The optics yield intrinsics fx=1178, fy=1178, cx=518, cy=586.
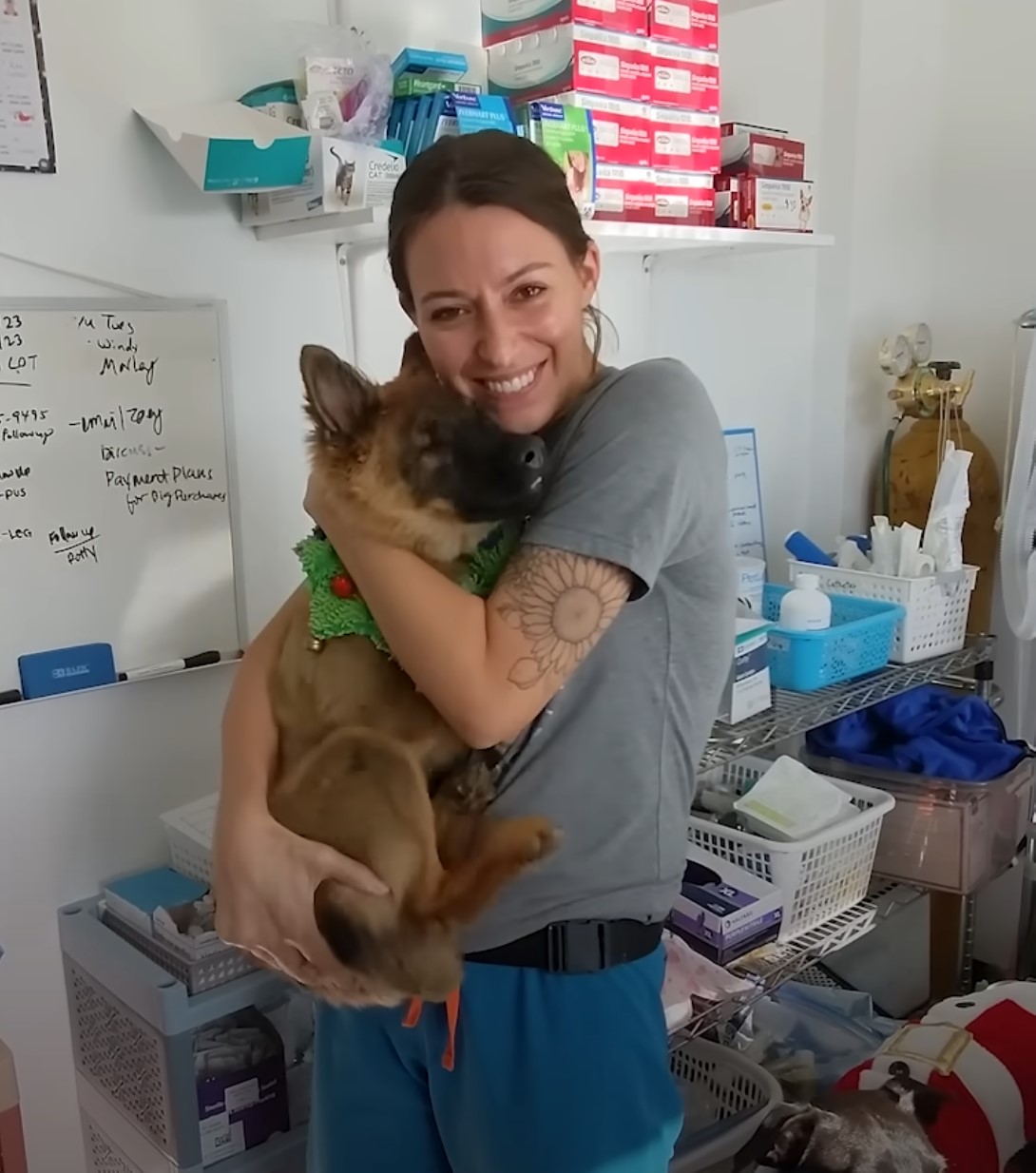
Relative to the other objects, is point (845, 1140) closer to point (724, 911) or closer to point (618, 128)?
point (724, 911)

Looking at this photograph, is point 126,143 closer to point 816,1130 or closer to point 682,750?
point 682,750

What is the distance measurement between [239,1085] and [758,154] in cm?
159

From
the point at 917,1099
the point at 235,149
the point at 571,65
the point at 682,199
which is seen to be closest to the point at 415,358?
the point at 235,149

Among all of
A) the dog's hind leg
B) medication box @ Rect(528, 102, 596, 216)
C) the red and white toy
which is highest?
medication box @ Rect(528, 102, 596, 216)

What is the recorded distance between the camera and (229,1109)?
142 centimetres

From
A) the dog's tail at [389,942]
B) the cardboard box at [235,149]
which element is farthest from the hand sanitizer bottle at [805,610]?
the dog's tail at [389,942]

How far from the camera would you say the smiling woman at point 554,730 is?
0.95 m

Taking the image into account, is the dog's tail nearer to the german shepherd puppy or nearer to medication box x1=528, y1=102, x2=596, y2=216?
the german shepherd puppy

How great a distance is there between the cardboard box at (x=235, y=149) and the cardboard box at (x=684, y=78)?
591 mm

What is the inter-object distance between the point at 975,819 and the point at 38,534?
1570 millimetres

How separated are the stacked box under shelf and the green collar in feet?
1.92

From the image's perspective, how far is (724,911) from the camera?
1.62 metres

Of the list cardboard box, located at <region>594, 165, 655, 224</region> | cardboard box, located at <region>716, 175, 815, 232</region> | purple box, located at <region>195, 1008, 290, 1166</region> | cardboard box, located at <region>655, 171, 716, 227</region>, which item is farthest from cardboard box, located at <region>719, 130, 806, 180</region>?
purple box, located at <region>195, 1008, 290, 1166</region>

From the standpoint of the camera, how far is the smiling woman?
37.5 inches
